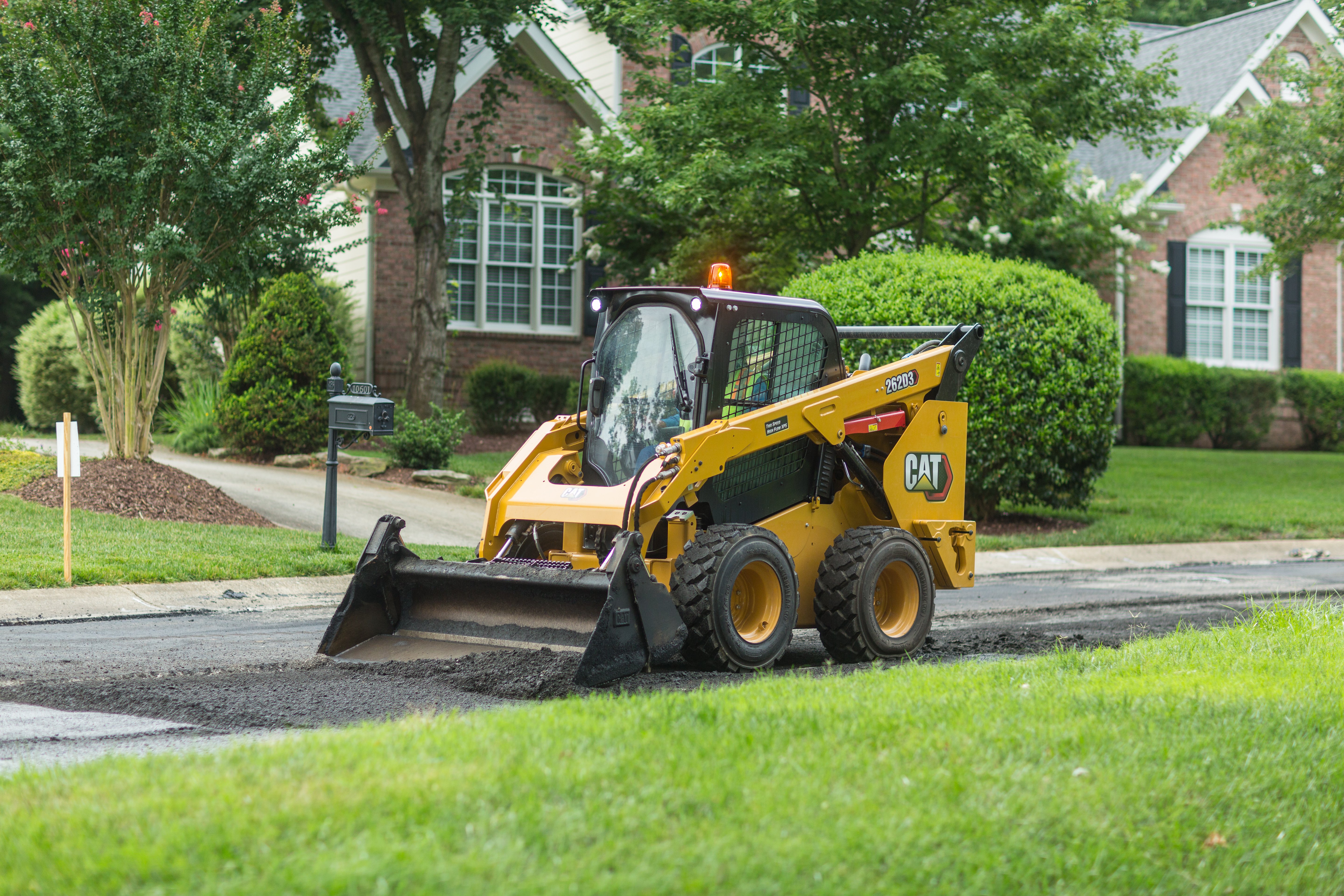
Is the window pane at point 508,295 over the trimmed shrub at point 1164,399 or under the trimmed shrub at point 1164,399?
over

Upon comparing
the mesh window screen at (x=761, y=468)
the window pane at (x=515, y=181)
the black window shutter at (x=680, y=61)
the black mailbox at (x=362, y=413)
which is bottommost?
the mesh window screen at (x=761, y=468)

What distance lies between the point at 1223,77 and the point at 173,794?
30.0m

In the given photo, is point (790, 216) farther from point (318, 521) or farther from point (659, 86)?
point (318, 521)

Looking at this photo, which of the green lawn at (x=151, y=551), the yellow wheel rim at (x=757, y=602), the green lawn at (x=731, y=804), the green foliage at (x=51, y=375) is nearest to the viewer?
the green lawn at (x=731, y=804)

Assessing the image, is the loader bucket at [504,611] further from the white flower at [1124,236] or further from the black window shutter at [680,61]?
the white flower at [1124,236]

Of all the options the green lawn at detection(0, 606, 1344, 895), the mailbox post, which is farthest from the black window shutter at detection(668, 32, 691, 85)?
the green lawn at detection(0, 606, 1344, 895)

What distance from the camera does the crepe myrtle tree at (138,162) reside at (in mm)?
12336

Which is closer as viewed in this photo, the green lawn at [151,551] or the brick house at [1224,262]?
the green lawn at [151,551]

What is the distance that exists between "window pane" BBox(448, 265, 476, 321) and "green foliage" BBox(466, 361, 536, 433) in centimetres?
135

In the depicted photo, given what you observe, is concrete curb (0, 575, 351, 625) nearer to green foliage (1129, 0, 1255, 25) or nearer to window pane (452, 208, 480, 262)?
window pane (452, 208, 480, 262)

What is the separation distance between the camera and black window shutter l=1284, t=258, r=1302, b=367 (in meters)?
28.8

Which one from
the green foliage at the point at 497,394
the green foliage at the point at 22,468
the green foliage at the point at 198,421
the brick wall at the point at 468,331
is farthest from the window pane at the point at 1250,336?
the green foliage at the point at 22,468

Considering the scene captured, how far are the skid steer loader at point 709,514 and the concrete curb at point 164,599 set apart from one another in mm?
2709

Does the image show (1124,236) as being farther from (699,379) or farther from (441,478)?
(699,379)
